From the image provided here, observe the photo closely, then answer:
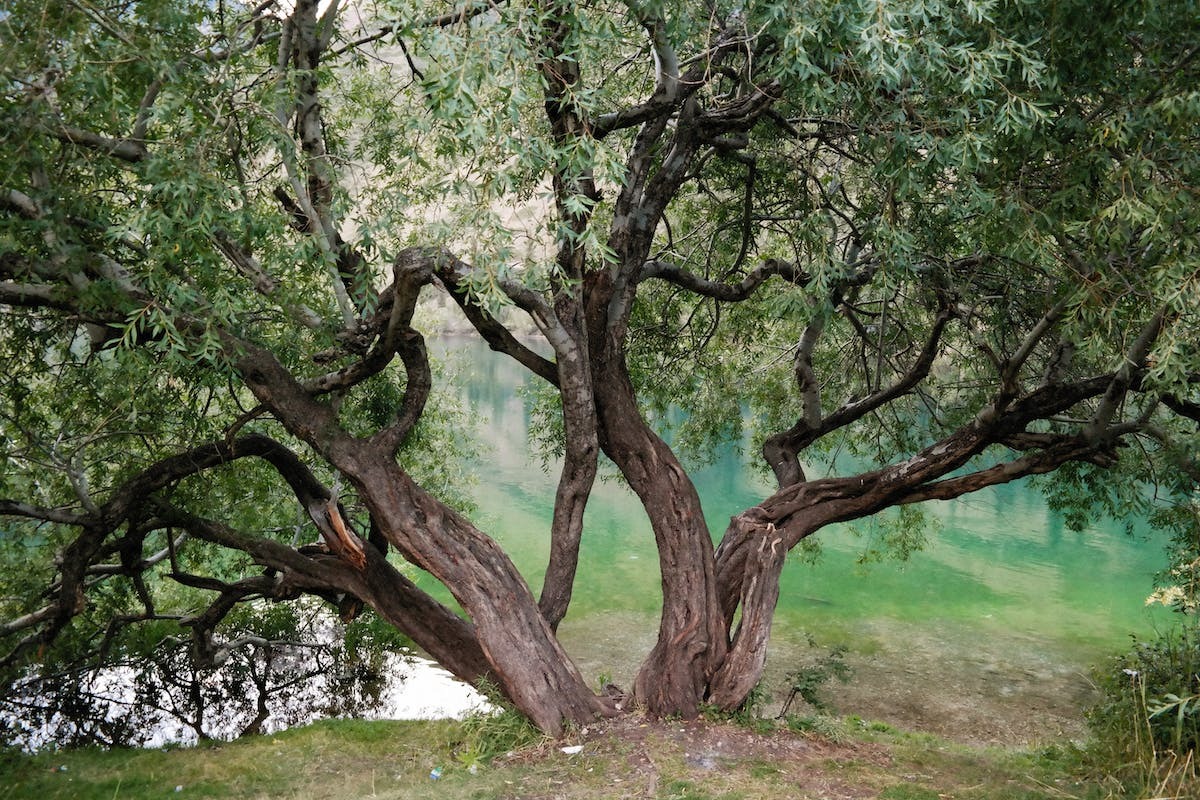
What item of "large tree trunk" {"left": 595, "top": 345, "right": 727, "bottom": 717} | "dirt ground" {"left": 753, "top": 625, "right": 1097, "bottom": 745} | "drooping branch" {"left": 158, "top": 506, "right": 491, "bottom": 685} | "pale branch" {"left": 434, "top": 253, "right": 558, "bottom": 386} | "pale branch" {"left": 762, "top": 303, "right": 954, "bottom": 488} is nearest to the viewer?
"pale branch" {"left": 434, "top": 253, "right": 558, "bottom": 386}

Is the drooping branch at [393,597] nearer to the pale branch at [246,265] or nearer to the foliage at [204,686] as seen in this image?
the pale branch at [246,265]

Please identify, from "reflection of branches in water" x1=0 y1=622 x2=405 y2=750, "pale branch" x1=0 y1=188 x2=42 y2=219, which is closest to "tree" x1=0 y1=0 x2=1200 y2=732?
"pale branch" x1=0 y1=188 x2=42 y2=219

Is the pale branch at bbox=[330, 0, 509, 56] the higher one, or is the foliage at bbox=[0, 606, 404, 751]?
the pale branch at bbox=[330, 0, 509, 56]

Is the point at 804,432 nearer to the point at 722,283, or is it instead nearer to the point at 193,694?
the point at 722,283

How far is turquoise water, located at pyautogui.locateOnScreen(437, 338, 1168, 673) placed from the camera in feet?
47.8

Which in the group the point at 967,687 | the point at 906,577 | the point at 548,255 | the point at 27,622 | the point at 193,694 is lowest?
the point at 967,687

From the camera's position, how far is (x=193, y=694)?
403 inches

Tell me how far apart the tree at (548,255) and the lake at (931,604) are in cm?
367

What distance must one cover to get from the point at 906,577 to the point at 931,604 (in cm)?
143

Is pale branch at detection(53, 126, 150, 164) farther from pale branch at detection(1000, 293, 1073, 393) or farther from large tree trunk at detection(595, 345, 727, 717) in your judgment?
pale branch at detection(1000, 293, 1073, 393)

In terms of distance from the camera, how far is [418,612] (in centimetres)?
706

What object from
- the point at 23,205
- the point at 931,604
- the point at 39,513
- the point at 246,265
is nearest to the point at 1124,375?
the point at 246,265

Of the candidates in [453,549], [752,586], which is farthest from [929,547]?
[453,549]

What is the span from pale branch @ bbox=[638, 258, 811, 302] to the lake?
143 inches
